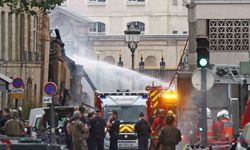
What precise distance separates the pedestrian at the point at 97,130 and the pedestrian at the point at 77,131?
2.87 metres

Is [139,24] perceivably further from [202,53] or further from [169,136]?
[169,136]

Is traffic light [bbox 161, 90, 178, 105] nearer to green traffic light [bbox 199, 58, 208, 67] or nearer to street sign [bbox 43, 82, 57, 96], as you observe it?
street sign [bbox 43, 82, 57, 96]

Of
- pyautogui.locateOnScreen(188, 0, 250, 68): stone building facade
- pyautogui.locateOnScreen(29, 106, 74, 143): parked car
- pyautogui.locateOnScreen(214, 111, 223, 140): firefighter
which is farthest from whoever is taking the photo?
pyautogui.locateOnScreen(188, 0, 250, 68): stone building facade

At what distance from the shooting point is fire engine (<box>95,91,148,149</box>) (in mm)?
51281

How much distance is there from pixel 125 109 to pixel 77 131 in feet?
41.7

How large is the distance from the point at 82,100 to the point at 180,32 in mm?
69299

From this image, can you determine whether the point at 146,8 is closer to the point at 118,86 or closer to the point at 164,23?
the point at 164,23

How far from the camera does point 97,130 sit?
42.6 meters

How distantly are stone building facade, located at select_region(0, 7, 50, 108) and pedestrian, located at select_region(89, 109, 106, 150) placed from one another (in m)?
20.5

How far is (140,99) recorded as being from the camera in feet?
172

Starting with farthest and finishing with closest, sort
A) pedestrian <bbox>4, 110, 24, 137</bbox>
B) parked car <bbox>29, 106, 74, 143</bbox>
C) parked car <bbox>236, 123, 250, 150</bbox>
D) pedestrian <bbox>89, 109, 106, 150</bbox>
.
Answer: parked car <bbox>29, 106, 74, 143</bbox>, pedestrian <bbox>89, 109, 106, 150</bbox>, pedestrian <bbox>4, 110, 24, 137</bbox>, parked car <bbox>236, 123, 250, 150</bbox>

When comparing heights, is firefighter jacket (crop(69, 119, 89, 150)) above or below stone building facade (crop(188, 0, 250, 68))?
below

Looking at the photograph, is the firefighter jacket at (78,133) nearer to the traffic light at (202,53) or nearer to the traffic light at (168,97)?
the traffic light at (202,53)

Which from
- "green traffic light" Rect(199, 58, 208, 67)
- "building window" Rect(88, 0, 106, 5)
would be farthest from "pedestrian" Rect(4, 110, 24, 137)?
"building window" Rect(88, 0, 106, 5)
